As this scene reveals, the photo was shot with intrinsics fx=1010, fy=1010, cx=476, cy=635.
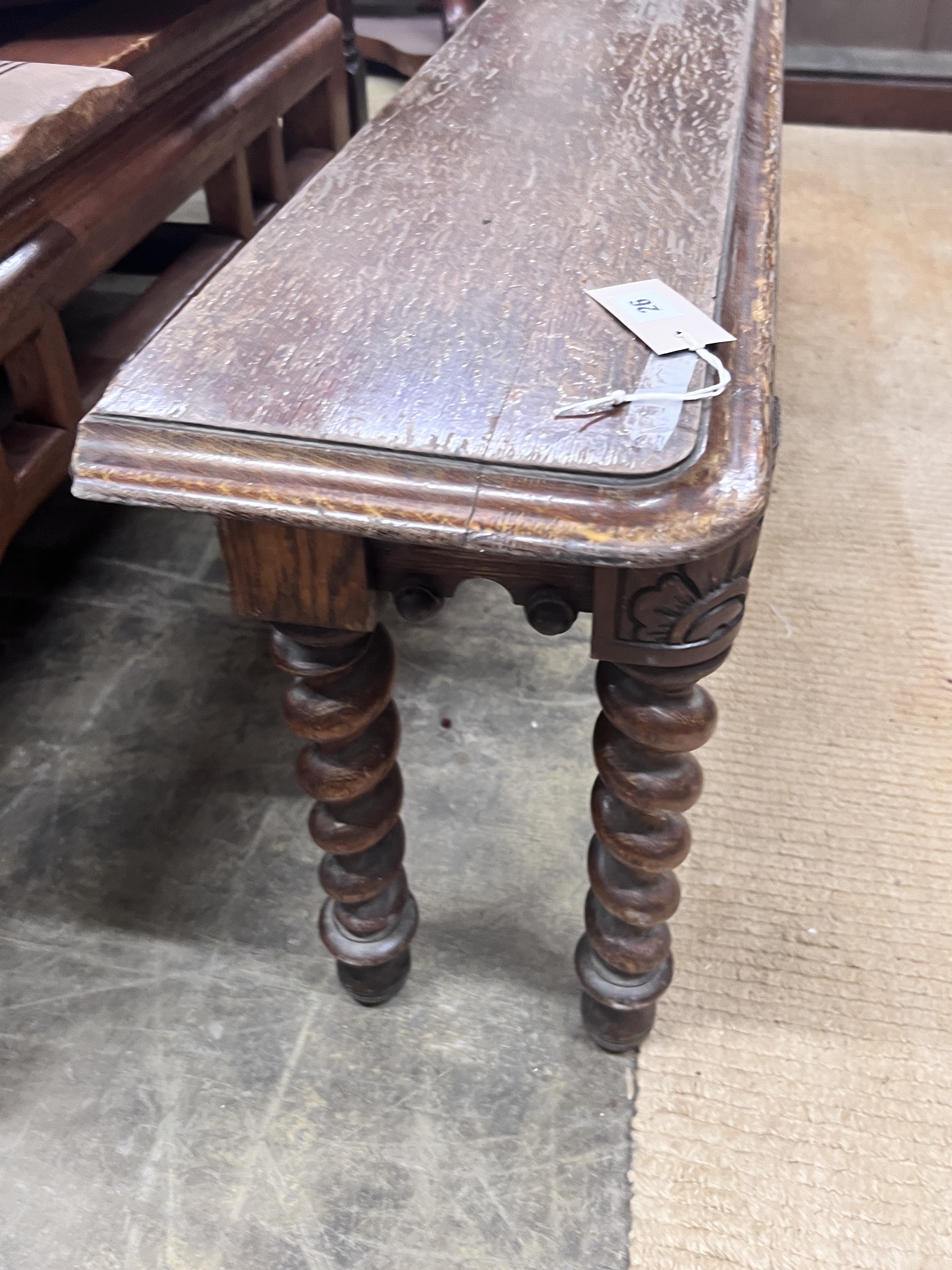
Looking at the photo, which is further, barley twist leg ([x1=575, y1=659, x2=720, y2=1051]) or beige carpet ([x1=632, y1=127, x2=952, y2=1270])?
beige carpet ([x1=632, y1=127, x2=952, y2=1270])

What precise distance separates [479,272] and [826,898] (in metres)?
0.68

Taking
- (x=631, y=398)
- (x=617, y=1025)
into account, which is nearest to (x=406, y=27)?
(x=631, y=398)

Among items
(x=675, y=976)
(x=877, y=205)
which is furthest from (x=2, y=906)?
(x=877, y=205)

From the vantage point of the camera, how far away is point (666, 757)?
68 centimetres

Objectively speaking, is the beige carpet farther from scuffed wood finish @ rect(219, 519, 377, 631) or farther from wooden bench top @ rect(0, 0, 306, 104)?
wooden bench top @ rect(0, 0, 306, 104)

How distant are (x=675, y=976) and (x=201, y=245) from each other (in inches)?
37.4

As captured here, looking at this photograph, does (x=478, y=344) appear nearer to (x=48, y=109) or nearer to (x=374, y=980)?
(x=48, y=109)

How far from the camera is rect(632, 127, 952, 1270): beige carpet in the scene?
781 millimetres

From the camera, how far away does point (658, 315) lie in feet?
2.07

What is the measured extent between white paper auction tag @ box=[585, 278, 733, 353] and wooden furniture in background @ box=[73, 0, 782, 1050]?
0.04 ft

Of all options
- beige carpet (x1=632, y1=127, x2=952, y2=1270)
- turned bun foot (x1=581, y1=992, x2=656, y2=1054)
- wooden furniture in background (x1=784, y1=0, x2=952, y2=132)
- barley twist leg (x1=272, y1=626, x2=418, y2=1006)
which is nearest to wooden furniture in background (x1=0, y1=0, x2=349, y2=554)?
barley twist leg (x1=272, y1=626, x2=418, y2=1006)

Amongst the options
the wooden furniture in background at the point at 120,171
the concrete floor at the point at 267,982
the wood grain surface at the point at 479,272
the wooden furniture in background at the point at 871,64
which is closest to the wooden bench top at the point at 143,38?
the wooden furniture in background at the point at 120,171

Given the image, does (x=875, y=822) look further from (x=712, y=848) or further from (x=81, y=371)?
(x=81, y=371)

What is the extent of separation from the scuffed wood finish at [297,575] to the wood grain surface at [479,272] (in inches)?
2.7
